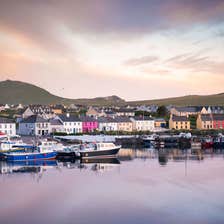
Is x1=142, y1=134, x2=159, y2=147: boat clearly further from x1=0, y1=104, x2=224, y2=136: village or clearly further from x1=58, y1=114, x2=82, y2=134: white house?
x1=58, y1=114, x2=82, y2=134: white house

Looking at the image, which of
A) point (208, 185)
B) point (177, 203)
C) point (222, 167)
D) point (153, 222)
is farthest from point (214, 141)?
point (153, 222)

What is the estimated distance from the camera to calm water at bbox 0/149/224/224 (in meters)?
19.5

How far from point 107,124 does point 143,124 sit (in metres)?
8.05

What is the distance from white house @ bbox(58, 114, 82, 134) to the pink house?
0.82 metres

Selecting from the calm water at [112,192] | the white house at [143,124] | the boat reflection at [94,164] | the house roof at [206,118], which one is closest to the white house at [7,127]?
the white house at [143,124]

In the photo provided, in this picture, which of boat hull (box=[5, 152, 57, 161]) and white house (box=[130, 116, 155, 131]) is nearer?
boat hull (box=[5, 152, 57, 161])

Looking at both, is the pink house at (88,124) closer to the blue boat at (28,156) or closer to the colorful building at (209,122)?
the colorful building at (209,122)

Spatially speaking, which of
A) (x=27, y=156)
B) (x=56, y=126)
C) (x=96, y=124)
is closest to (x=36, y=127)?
(x=56, y=126)

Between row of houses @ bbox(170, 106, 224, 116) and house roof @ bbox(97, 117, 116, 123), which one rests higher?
row of houses @ bbox(170, 106, 224, 116)

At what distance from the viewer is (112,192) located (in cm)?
2461

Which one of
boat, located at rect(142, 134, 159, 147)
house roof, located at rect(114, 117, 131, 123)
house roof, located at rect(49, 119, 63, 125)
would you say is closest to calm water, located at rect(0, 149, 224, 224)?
boat, located at rect(142, 134, 159, 147)

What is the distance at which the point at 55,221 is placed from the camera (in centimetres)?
1877

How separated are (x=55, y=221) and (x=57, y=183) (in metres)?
8.61

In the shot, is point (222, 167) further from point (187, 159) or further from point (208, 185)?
point (208, 185)
